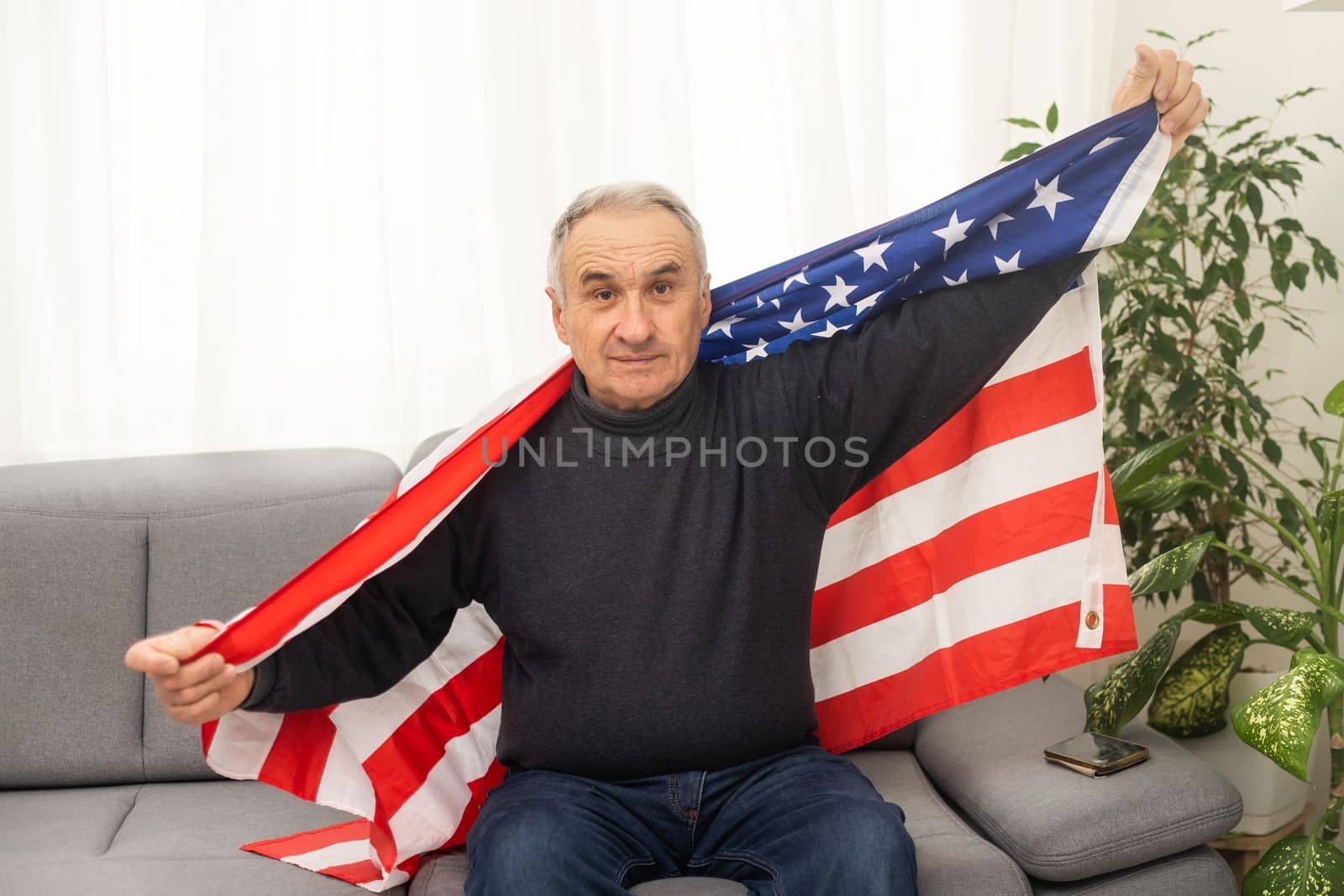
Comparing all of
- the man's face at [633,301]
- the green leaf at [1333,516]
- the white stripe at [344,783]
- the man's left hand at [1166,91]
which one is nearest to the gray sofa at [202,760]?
the white stripe at [344,783]

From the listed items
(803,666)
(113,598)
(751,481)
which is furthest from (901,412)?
(113,598)

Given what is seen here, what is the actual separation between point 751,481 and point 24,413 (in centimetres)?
163

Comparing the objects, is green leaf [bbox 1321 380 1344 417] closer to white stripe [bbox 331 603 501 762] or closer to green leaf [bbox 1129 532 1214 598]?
green leaf [bbox 1129 532 1214 598]

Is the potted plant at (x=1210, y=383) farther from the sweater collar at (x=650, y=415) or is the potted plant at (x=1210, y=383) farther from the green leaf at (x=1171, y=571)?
the sweater collar at (x=650, y=415)

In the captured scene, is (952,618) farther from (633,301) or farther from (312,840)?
(312,840)

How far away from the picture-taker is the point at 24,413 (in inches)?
94.5

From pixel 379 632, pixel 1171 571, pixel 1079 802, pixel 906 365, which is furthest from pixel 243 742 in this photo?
pixel 1171 571

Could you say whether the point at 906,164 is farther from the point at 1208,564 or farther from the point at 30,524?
the point at 30,524

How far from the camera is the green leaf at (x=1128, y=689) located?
74.9 inches

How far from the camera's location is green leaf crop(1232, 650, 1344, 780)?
1.60 metres

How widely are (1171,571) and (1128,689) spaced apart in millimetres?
210

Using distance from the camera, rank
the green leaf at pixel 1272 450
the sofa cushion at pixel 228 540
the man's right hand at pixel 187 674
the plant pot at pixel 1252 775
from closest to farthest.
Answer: the man's right hand at pixel 187 674
the sofa cushion at pixel 228 540
the plant pot at pixel 1252 775
the green leaf at pixel 1272 450

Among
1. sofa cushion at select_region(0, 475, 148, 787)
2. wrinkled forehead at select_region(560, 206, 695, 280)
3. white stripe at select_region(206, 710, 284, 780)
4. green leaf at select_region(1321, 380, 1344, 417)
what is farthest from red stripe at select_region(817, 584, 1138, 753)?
sofa cushion at select_region(0, 475, 148, 787)

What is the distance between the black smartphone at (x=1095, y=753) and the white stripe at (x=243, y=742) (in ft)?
4.01
